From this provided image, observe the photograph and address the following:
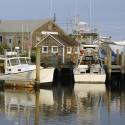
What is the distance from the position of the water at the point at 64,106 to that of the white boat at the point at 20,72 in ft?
3.67

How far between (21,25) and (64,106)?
1587 inches

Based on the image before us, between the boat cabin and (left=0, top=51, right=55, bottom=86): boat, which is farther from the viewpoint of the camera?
the boat cabin

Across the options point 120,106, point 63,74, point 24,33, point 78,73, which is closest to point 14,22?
point 24,33

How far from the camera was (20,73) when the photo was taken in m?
34.2

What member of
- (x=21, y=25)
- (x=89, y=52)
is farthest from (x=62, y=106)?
(x=21, y=25)

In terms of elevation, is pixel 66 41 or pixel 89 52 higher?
pixel 66 41

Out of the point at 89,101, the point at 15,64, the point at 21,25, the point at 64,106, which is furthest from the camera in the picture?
the point at 21,25

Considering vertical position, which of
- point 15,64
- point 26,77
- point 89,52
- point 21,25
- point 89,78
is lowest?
point 89,78

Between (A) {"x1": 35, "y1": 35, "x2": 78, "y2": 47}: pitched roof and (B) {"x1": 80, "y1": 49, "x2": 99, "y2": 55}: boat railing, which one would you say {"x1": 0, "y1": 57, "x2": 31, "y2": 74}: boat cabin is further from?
(A) {"x1": 35, "y1": 35, "x2": 78, "y2": 47}: pitched roof

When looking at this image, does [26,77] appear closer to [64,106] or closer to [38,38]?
[64,106]

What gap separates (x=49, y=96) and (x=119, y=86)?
37.3 ft

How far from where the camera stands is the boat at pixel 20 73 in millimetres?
34156

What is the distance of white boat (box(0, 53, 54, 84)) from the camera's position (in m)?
34.2

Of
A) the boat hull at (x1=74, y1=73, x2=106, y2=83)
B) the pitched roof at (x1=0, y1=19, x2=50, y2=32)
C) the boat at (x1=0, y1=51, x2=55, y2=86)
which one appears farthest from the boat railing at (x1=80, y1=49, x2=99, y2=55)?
the pitched roof at (x1=0, y1=19, x2=50, y2=32)
